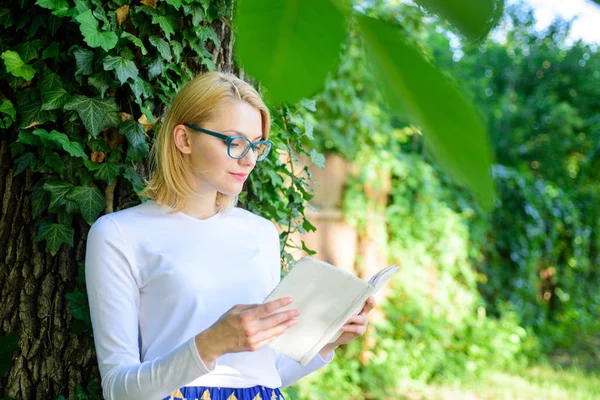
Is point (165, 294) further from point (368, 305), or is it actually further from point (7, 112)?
point (7, 112)

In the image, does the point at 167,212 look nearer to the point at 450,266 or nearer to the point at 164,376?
the point at 164,376

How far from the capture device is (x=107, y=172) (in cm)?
175

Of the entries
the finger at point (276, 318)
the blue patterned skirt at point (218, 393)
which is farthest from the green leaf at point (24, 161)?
the finger at point (276, 318)

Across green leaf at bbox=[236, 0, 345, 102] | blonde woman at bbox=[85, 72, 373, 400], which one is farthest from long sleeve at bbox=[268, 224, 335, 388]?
green leaf at bbox=[236, 0, 345, 102]

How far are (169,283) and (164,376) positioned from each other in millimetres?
218

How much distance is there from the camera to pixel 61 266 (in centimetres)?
176

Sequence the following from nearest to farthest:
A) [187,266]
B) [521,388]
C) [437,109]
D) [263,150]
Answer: [437,109]
[187,266]
[263,150]
[521,388]

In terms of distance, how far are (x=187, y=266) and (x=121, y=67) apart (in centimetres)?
54

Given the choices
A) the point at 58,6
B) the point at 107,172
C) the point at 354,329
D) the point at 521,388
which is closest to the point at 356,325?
the point at 354,329

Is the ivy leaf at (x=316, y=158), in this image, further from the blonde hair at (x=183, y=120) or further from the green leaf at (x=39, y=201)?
the green leaf at (x=39, y=201)

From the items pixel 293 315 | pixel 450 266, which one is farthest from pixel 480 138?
pixel 450 266

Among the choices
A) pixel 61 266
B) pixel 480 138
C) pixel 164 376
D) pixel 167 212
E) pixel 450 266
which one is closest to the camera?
pixel 480 138

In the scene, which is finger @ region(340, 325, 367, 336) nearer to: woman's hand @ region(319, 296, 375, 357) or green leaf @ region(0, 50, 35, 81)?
woman's hand @ region(319, 296, 375, 357)

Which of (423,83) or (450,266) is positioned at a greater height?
(423,83)
